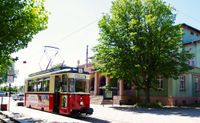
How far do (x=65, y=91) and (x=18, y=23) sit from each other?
5224 mm

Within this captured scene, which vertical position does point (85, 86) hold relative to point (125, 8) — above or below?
below

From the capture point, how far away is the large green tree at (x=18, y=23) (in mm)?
15540

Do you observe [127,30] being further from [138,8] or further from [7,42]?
[7,42]

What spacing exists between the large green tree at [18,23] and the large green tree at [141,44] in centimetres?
1320

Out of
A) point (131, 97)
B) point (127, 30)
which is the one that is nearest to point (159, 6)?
point (127, 30)

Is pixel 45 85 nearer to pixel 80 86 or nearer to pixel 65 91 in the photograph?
pixel 65 91

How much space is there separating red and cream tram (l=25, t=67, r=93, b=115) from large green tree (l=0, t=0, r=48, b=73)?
11.0ft

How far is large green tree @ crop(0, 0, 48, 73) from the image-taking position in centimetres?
1554

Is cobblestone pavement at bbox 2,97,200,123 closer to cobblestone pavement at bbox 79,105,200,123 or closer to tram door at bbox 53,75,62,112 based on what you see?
cobblestone pavement at bbox 79,105,200,123

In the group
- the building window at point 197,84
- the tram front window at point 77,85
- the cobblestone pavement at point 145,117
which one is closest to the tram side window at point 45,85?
the tram front window at point 77,85

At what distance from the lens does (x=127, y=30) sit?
31.2 m

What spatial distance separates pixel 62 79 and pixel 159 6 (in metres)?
15.8

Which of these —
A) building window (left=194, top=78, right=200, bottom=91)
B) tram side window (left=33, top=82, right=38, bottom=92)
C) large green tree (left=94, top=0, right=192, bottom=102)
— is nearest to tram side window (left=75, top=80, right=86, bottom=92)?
tram side window (left=33, top=82, right=38, bottom=92)

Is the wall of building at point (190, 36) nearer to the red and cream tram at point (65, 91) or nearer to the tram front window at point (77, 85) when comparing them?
the red and cream tram at point (65, 91)
